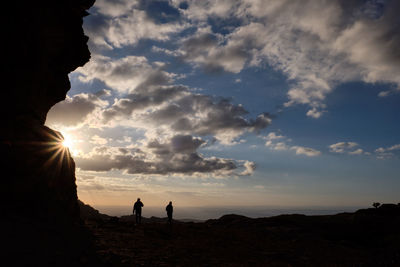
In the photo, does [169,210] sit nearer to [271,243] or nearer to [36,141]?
[271,243]

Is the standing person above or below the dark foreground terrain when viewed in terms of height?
above

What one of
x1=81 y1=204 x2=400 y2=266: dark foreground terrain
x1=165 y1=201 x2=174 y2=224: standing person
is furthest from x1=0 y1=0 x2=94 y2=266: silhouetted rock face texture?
x1=165 y1=201 x2=174 y2=224: standing person

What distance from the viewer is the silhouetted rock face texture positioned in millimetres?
15880

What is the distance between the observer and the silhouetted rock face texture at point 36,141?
625 inches

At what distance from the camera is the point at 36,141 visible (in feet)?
69.1

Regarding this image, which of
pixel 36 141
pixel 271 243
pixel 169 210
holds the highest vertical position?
pixel 36 141

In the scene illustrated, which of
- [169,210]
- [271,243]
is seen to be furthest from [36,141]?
[271,243]

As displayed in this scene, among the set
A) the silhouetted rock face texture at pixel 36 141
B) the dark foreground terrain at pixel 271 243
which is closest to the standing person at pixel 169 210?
the dark foreground terrain at pixel 271 243

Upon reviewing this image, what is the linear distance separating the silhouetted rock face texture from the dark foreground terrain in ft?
11.1

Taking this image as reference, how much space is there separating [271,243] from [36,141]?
24.0 meters

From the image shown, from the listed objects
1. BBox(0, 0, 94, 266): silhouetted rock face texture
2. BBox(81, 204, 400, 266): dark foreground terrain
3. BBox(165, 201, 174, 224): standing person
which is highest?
BBox(0, 0, 94, 266): silhouetted rock face texture

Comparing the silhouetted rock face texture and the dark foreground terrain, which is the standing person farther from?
the silhouetted rock face texture

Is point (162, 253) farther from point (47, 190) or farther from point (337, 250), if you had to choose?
point (337, 250)

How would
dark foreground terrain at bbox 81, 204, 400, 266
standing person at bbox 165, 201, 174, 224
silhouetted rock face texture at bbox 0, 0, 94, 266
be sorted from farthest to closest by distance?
standing person at bbox 165, 201, 174, 224 < dark foreground terrain at bbox 81, 204, 400, 266 < silhouetted rock face texture at bbox 0, 0, 94, 266
